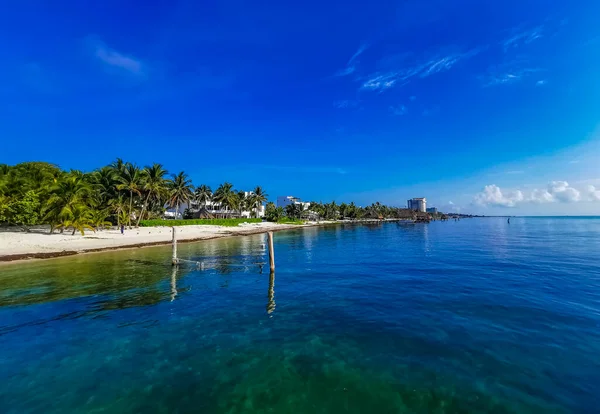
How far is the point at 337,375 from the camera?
24.1 feet

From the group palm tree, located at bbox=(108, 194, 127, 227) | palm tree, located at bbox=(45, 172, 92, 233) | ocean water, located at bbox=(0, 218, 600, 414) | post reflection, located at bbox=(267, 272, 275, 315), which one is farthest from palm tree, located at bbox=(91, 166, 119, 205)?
post reflection, located at bbox=(267, 272, 275, 315)

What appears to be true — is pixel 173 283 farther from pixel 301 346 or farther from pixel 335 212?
pixel 335 212

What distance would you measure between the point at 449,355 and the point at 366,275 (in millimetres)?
11782

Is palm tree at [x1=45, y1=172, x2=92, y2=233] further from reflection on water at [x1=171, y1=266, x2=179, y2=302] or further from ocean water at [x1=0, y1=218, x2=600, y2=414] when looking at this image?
reflection on water at [x1=171, y1=266, x2=179, y2=302]

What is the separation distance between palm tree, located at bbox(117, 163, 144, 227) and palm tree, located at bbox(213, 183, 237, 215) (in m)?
36.4

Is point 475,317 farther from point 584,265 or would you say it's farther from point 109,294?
point 584,265

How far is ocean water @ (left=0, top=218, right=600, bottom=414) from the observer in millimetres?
6426

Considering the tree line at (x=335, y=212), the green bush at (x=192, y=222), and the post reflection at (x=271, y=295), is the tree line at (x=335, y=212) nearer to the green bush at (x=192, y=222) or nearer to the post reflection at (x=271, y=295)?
the green bush at (x=192, y=222)

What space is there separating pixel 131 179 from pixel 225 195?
38.3 m

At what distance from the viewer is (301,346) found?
8992 millimetres

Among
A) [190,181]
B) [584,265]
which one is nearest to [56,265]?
[584,265]

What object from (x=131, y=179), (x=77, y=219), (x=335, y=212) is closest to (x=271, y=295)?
(x=77, y=219)

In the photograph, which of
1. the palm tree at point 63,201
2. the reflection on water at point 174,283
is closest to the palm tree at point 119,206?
the palm tree at point 63,201

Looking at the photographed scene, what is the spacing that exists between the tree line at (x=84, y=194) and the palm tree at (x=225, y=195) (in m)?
0.34
